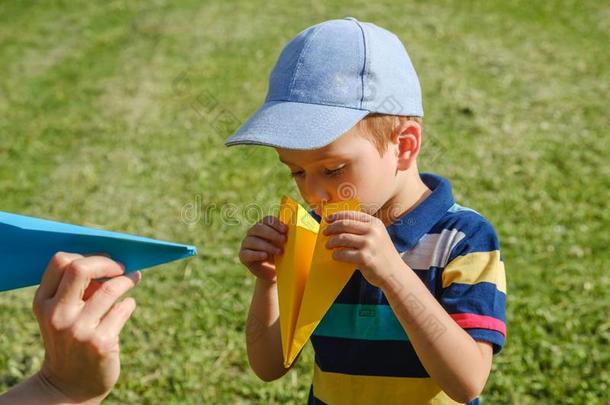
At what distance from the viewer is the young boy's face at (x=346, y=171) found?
1.96 metres

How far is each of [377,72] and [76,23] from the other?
27.7 feet

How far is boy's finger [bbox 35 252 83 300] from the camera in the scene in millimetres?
1473

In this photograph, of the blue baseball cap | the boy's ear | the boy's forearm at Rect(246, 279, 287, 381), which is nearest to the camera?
the blue baseball cap

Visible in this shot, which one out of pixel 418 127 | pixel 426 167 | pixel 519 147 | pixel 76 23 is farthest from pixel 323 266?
pixel 76 23

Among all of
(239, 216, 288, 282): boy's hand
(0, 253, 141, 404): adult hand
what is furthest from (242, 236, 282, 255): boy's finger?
(0, 253, 141, 404): adult hand

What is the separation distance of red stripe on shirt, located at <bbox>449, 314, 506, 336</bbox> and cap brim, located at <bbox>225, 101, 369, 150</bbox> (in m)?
0.56

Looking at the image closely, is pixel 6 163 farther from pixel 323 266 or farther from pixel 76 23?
pixel 323 266

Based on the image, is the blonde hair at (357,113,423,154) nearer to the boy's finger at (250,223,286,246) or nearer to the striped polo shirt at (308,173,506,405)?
the striped polo shirt at (308,173,506,405)

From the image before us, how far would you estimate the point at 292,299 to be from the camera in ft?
6.11

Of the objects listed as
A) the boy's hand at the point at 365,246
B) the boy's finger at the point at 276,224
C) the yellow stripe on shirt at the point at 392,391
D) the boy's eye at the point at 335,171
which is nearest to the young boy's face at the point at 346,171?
the boy's eye at the point at 335,171

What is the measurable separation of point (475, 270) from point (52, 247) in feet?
3.33

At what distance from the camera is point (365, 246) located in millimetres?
1722

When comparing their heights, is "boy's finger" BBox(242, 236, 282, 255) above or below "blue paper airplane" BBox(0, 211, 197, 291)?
below

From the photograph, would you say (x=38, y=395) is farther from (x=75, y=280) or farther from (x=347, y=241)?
(x=347, y=241)
